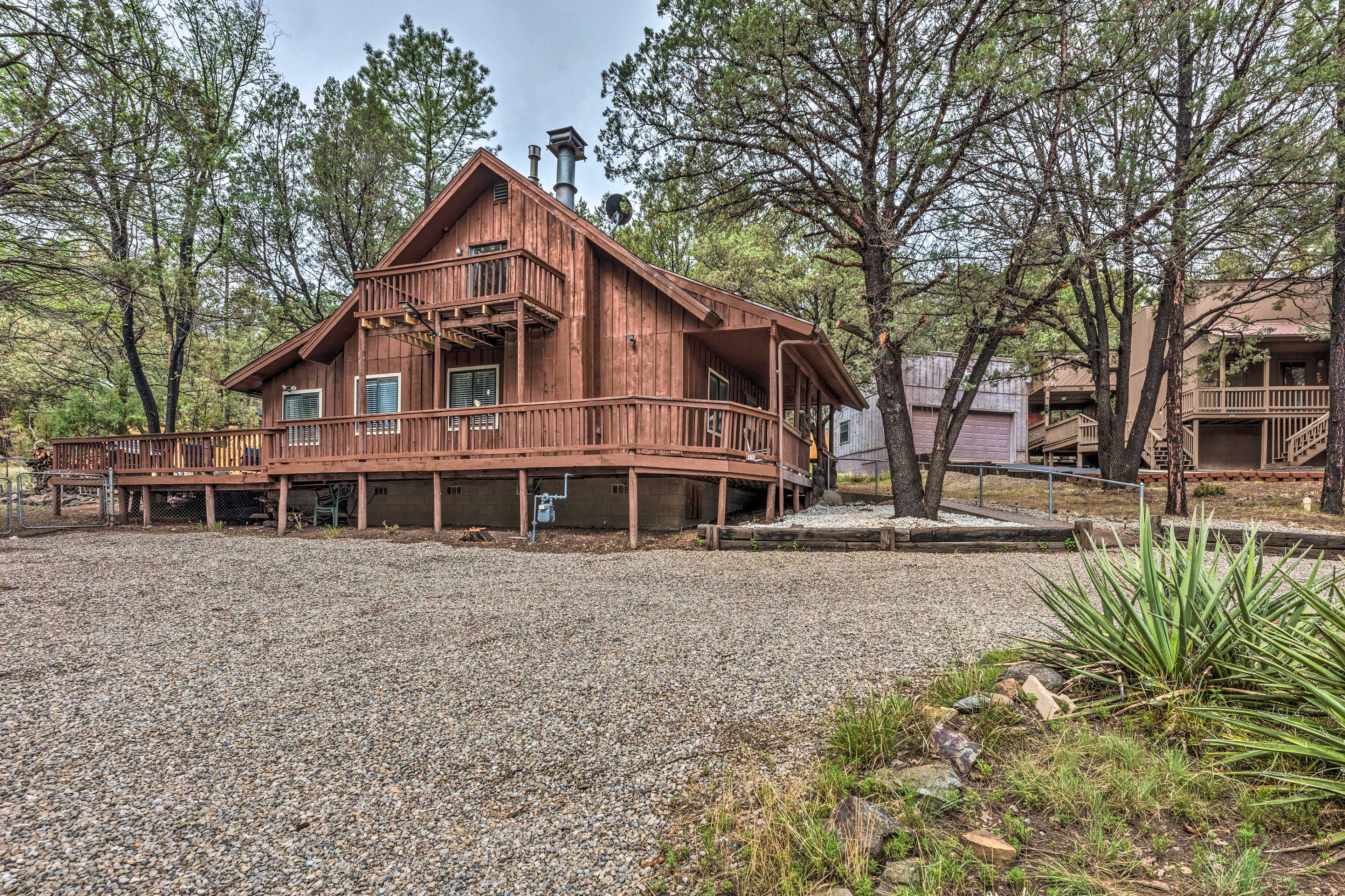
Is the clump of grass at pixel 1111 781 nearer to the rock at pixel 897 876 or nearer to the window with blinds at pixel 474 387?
the rock at pixel 897 876

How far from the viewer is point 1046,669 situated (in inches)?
147

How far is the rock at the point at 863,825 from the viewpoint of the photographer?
2344mm

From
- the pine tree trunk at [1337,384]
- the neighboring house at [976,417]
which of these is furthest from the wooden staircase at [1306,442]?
the pine tree trunk at [1337,384]

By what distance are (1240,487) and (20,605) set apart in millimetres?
23111

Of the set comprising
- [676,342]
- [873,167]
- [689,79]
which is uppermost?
[689,79]

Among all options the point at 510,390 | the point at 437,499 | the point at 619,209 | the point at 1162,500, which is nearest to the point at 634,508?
the point at 437,499

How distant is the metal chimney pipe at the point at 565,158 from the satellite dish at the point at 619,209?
1184 mm

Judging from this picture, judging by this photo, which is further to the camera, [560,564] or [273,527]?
[273,527]

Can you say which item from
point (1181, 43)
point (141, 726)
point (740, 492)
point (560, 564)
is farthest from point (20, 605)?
point (1181, 43)

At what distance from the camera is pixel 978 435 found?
80.1 ft

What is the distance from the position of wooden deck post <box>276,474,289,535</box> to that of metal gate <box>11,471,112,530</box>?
436 centimetres

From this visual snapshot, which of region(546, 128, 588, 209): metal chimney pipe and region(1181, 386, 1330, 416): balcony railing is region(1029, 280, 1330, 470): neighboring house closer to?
region(1181, 386, 1330, 416): balcony railing

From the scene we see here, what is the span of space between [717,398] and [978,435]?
46.5 ft

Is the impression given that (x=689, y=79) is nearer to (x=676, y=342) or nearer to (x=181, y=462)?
(x=676, y=342)
